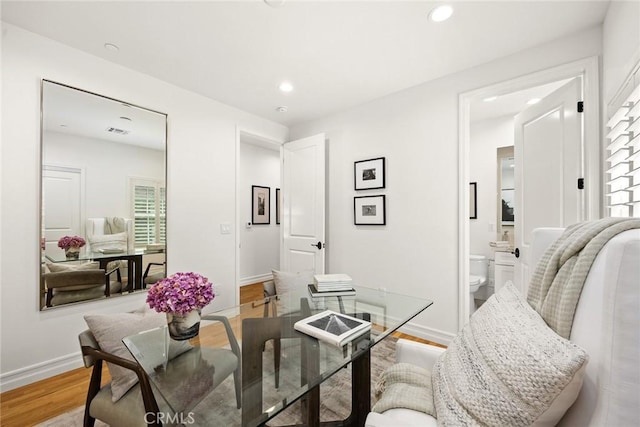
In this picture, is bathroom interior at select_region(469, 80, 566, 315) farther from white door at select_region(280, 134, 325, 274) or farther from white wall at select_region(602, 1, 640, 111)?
white door at select_region(280, 134, 325, 274)

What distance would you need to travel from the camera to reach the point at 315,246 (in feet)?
11.5

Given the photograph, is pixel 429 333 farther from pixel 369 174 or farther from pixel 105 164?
pixel 105 164

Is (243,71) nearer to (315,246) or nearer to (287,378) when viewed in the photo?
(315,246)

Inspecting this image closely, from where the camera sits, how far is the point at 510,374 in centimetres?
72

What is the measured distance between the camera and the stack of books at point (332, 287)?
1973 millimetres

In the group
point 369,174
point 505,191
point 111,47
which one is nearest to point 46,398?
point 111,47

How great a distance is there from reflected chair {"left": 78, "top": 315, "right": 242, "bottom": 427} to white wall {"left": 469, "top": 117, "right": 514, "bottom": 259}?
3623mm

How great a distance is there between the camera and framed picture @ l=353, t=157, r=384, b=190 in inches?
122

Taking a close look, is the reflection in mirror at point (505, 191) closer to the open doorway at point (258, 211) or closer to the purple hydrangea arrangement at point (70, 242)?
the open doorway at point (258, 211)

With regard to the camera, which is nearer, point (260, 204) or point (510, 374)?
point (510, 374)

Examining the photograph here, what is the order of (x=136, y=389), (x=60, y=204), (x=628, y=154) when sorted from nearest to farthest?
(x=136, y=389) < (x=628, y=154) < (x=60, y=204)

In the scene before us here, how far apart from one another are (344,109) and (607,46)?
7.57 feet

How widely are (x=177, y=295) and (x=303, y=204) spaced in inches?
99.3

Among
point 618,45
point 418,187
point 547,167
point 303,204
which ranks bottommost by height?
point 303,204
